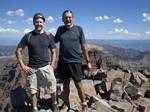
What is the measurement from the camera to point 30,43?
12.2 m

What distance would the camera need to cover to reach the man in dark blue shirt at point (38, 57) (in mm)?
12148

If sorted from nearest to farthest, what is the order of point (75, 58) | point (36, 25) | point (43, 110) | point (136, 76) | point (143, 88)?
point (36, 25)
point (75, 58)
point (43, 110)
point (143, 88)
point (136, 76)

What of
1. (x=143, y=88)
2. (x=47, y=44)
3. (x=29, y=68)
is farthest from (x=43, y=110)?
(x=143, y=88)

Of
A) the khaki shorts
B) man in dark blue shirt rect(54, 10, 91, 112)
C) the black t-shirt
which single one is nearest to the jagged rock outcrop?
the khaki shorts

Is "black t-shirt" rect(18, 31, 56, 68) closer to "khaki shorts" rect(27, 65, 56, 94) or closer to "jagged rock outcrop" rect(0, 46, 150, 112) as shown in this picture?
"khaki shorts" rect(27, 65, 56, 94)

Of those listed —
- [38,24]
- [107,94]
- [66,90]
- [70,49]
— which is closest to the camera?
[38,24]

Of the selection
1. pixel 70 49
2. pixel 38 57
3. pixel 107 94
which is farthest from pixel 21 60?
pixel 107 94

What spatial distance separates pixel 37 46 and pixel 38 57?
0.49m

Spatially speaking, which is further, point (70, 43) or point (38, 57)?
point (70, 43)

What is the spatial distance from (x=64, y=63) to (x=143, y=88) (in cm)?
867

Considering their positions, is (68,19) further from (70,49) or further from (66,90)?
(66,90)

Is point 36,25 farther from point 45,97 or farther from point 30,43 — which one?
point 45,97

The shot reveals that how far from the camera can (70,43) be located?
1270cm

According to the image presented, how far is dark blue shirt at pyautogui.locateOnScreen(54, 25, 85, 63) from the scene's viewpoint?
41.7 ft
